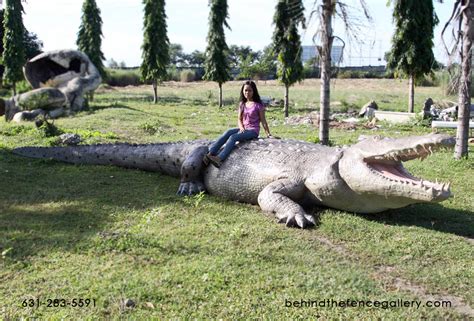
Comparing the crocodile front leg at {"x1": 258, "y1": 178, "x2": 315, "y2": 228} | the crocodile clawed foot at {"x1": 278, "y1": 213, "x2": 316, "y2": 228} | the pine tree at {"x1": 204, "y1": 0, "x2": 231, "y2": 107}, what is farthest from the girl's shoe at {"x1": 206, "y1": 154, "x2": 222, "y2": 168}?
the pine tree at {"x1": 204, "y1": 0, "x2": 231, "y2": 107}

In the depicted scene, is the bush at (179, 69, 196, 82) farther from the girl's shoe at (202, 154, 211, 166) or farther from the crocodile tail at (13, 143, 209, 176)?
the girl's shoe at (202, 154, 211, 166)

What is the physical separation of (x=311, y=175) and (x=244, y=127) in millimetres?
1643

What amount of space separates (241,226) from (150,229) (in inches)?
38.3

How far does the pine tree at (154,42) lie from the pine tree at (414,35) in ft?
47.1

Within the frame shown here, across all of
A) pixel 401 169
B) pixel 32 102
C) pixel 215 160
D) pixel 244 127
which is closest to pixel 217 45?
pixel 32 102

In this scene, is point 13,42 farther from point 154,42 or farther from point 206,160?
point 206,160

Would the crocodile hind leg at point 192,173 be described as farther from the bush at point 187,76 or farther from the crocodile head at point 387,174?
the bush at point 187,76

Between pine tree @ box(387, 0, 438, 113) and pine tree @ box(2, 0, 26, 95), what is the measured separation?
65.3ft

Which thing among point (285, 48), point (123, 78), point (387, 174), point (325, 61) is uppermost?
point (285, 48)

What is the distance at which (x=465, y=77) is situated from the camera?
28.2 ft

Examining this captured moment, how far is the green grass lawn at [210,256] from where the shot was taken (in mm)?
3482

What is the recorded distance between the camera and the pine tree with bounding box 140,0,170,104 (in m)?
29.1

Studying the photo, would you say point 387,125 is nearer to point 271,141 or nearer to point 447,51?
point 447,51

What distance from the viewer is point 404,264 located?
14.0 ft
